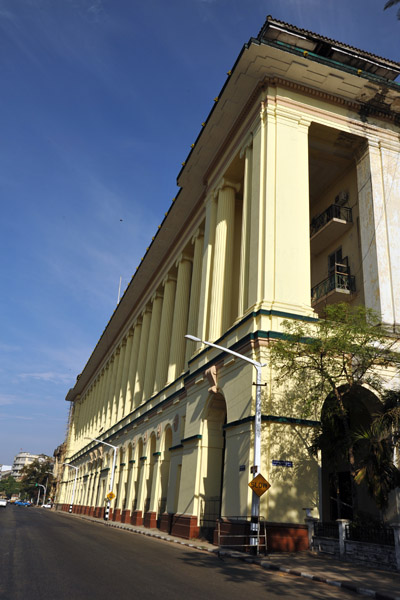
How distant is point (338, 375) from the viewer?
1722cm

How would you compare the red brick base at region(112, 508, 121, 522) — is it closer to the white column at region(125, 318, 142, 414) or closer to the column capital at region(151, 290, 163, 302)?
the white column at region(125, 318, 142, 414)

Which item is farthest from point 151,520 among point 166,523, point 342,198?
point 342,198

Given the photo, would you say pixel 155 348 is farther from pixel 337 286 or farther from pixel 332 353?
pixel 332 353

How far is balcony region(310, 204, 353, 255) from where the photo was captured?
2652 cm

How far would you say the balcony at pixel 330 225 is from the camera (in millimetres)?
26516

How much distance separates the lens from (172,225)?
36.5m

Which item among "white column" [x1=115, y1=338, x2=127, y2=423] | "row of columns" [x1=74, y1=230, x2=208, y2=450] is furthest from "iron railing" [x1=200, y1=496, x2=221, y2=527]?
"white column" [x1=115, y1=338, x2=127, y2=423]

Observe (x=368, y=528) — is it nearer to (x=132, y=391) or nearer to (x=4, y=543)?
(x=4, y=543)

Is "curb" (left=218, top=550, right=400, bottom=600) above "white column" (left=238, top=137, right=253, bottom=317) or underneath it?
underneath

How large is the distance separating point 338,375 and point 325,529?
196 inches

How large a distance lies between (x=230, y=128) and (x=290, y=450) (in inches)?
691

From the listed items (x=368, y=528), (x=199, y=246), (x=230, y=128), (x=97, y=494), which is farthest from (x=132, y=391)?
(x=368, y=528)

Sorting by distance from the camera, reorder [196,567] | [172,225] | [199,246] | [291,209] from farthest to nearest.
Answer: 1. [172,225]
2. [199,246]
3. [291,209]
4. [196,567]

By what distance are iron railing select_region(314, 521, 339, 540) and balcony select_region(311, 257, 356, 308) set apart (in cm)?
1153
